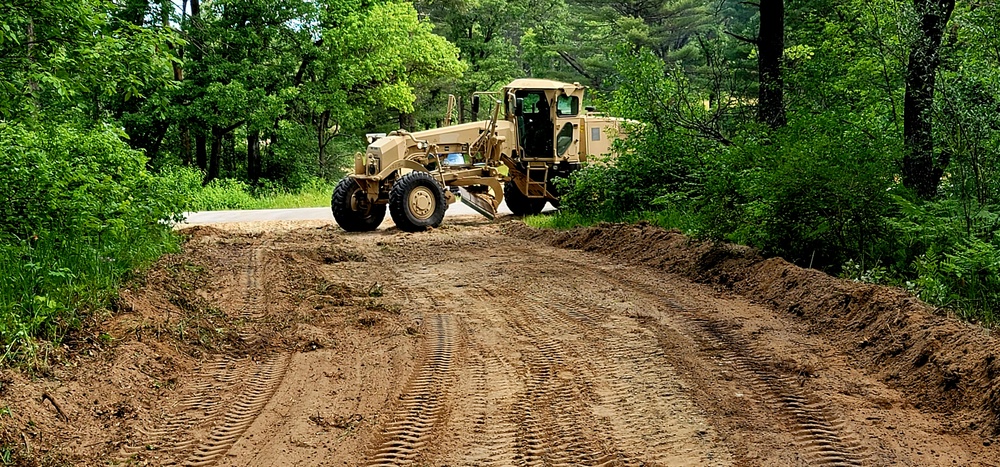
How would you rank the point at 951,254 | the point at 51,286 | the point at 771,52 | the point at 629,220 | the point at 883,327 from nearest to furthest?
the point at 883,327 → the point at 51,286 → the point at 951,254 → the point at 771,52 → the point at 629,220

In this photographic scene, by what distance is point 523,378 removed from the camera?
17.6ft

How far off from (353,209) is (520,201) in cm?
403

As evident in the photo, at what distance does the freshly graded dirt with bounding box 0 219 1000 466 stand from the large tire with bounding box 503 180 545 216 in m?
9.40

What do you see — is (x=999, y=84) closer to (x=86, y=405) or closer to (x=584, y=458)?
(x=584, y=458)

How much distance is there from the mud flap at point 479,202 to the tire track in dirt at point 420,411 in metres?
10.4

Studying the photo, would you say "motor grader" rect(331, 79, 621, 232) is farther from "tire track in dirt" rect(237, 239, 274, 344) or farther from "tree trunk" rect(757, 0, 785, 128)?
"tree trunk" rect(757, 0, 785, 128)

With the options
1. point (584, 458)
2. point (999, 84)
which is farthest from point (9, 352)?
point (999, 84)

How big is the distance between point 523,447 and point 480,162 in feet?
44.5

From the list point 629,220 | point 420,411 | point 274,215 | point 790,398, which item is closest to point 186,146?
point 274,215

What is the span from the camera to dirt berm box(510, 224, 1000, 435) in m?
4.70

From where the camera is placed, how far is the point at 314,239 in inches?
567

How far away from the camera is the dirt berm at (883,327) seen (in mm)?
4699

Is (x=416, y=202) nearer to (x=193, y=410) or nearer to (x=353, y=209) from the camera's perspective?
(x=353, y=209)

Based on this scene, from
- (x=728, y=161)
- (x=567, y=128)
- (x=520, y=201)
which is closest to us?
(x=728, y=161)
